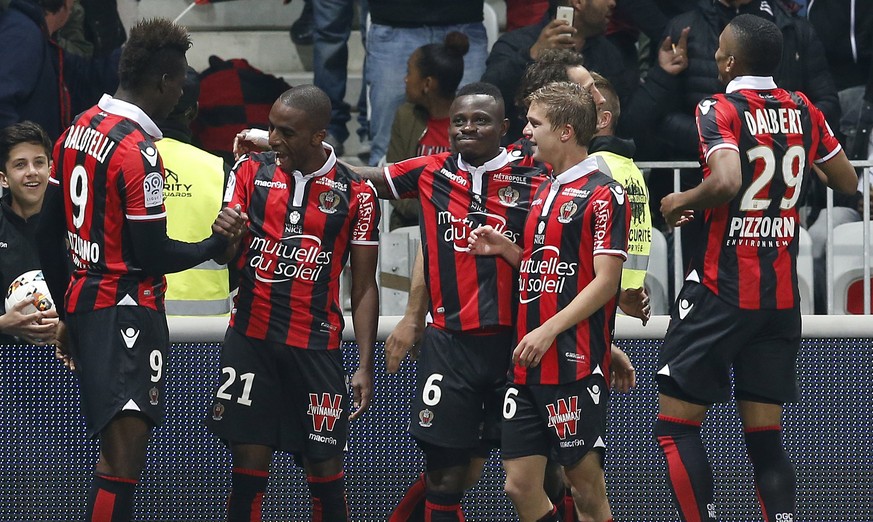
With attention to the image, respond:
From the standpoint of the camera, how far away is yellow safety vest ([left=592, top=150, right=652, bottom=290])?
19.5 feet

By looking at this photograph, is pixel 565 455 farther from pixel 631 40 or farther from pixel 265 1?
pixel 265 1

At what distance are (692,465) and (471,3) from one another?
4.04 m

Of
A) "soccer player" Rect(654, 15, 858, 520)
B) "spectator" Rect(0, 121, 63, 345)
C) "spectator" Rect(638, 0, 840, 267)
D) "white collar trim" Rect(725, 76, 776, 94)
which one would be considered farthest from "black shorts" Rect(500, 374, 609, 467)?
"spectator" Rect(638, 0, 840, 267)

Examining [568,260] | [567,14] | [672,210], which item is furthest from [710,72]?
[568,260]

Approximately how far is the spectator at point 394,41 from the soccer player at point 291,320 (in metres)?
2.87

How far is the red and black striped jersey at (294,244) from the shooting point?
538 cm

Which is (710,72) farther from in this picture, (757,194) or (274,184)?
(274,184)

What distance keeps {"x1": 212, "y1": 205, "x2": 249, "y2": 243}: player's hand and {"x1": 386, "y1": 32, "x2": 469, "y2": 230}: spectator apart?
259 cm

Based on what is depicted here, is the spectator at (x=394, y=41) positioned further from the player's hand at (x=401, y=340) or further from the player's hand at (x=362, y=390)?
the player's hand at (x=362, y=390)

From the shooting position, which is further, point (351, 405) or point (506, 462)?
point (351, 405)

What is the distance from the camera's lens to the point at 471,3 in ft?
27.8

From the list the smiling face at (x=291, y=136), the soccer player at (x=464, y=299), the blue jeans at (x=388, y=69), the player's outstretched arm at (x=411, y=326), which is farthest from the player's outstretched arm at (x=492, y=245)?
the blue jeans at (x=388, y=69)

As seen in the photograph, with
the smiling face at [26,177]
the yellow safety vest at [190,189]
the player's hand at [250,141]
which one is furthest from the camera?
the smiling face at [26,177]

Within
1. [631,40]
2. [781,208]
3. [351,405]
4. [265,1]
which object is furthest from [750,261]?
[265,1]
